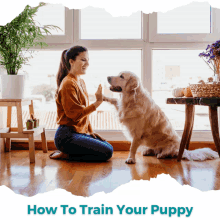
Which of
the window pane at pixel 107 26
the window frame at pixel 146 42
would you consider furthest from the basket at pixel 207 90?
the window pane at pixel 107 26

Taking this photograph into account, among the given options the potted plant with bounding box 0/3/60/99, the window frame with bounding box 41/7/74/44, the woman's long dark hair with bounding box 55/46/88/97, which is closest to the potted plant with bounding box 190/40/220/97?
the woman's long dark hair with bounding box 55/46/88/97

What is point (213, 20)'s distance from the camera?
7.94 feet

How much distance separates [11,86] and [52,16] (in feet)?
2.94

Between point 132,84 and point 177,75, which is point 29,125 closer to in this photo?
point 132,84

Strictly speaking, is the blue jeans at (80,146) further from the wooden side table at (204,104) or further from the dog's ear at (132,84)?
the wooden side table at (204,104)

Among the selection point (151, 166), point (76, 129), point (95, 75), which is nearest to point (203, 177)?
point (151, 166)

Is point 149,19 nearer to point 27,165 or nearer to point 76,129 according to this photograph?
point 76,129

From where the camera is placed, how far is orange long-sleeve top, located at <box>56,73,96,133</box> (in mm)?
1953

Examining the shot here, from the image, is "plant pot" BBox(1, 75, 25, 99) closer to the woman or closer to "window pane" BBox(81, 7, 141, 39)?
the woman

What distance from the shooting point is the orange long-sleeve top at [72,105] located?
1.95 m

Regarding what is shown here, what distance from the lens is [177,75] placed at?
8.45 feet

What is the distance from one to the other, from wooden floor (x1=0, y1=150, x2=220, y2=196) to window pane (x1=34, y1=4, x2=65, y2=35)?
1.33 meters

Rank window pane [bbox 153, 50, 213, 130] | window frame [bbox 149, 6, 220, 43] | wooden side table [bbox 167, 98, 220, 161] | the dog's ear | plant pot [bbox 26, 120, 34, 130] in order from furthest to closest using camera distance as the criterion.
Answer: window pane [bbox 153, 50, 213, 130] → window frame [bbox 149, 6, 220, 43] → plant pot [bbox 26, 120, 34, 130] → the dog's ear → wooden side table [bbox 167, 98, 220, 161]

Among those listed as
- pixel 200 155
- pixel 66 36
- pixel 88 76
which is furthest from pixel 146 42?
pixel 200 155
